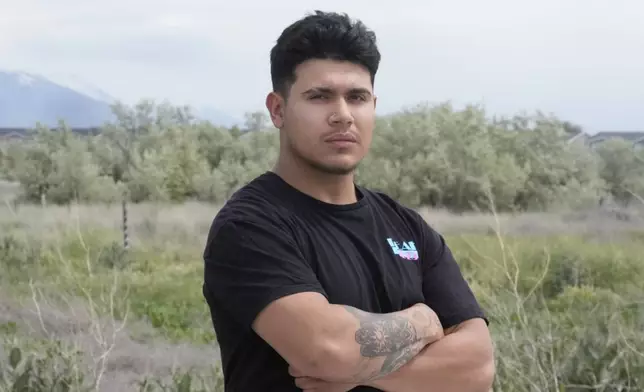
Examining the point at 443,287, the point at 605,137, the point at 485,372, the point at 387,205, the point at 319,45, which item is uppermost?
the point at 319,45

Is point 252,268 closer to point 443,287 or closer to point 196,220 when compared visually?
point 443,287

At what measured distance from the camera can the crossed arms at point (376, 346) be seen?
2.94 ft

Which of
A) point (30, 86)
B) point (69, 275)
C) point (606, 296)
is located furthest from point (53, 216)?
point (606, 296)

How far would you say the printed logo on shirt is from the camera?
109cm

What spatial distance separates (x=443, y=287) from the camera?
3.77ft

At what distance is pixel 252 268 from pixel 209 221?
166cm

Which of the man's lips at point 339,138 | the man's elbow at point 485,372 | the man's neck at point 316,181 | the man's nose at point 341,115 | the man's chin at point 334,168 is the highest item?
the man's nose at point 341,115

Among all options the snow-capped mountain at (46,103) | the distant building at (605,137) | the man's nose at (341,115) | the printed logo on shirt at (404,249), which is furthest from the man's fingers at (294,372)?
the distant building at (605,137)

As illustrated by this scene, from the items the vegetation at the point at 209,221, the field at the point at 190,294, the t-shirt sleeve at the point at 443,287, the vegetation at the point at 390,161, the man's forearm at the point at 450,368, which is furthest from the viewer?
the vegetation at the point at 390,161

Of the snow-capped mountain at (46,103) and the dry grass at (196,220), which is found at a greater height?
the snow-capped mountain at (46,103)

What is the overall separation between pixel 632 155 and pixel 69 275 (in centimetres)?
218

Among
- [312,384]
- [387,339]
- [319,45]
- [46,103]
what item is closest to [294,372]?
[312,384]

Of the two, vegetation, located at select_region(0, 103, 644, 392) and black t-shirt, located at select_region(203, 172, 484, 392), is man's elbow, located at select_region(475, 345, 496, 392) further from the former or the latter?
vegetation, located at select_region(0, 103, 644, 392)

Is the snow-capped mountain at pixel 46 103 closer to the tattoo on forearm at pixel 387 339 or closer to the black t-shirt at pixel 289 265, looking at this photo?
the black t-shirt at pixel 289 265
